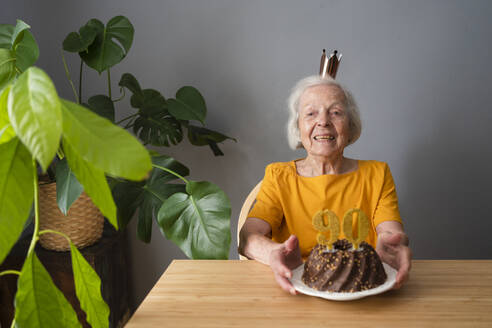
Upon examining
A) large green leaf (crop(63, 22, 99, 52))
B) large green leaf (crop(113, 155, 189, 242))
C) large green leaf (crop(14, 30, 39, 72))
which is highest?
large green leaf (crop(63, 22, 99, 52))

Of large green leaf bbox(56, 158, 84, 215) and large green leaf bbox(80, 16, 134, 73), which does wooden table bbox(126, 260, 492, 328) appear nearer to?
large green leaf bbox(56, 158, 84, 215)

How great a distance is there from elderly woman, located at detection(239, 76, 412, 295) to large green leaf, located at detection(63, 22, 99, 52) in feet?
3.01

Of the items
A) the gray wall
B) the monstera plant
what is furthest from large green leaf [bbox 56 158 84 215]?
the gray wall

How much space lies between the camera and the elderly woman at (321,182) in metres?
1.47

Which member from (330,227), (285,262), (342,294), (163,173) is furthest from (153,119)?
(342,294)

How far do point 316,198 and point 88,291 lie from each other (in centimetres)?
99

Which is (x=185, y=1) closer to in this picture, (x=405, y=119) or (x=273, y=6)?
(x=273, y=6)

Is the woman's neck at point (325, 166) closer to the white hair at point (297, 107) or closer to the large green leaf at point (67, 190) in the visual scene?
the white hair at point (297, 107)

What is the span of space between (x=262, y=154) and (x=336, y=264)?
139 cm

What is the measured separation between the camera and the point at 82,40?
1620 millimetres

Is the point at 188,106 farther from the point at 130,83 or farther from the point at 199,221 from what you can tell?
the point at 199,221

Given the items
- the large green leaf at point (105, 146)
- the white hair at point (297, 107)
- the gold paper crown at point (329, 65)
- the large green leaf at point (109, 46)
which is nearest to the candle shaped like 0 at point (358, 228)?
the large green leaf at point (105, 146)

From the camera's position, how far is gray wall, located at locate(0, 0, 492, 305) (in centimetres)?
200

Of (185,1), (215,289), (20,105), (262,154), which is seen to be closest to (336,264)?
(215,289)
